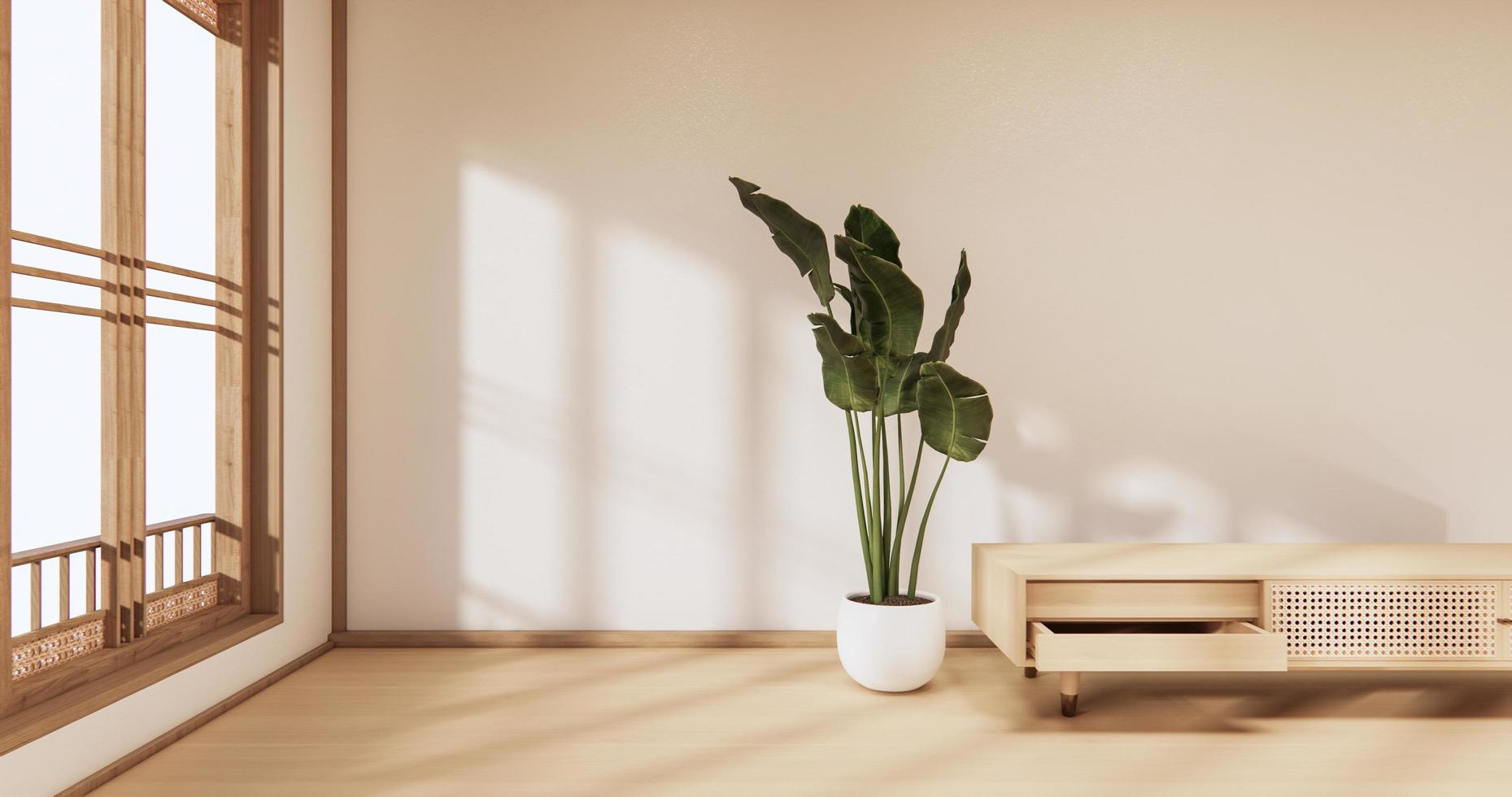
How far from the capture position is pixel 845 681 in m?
2.61

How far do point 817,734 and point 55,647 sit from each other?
1771mm

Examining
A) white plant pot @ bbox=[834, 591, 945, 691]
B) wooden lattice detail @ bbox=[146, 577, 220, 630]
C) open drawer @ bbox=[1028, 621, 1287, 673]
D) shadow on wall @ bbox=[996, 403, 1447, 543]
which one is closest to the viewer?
open drawer @ bbox=[1028, 621, 1287, 673]

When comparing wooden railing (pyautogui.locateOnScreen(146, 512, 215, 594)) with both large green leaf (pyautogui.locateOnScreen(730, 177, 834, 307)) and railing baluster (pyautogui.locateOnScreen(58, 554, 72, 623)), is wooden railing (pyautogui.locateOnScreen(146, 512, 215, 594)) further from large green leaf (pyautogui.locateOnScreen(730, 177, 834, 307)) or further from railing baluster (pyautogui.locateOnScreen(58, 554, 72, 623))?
large green leaf (pyautogui.locateOnScreen(730, 177, 834, 307))

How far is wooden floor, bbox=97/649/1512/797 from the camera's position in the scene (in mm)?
1878

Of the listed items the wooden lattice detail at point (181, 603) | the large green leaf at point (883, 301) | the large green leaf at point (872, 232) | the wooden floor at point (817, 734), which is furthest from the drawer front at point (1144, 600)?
the wooden lattice detail at point (181, 603)

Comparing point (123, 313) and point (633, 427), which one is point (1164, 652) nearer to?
point (633, 427)

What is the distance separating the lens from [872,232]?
2.52 meters

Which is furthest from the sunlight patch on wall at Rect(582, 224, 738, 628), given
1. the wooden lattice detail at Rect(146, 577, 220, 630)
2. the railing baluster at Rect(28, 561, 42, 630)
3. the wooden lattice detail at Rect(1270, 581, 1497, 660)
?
the wooden lattice detail at Rect(1270, 581, 1497, 660)

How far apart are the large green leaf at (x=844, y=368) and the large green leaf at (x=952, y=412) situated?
0.54ft

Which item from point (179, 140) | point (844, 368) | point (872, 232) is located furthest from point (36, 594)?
point (872, 232)

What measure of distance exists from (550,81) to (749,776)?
7.90ft

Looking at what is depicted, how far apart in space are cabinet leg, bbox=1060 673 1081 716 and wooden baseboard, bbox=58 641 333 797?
2.30 m

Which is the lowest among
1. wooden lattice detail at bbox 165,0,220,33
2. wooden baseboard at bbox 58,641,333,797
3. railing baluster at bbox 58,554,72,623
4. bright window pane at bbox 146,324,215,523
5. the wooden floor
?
the wooden floor

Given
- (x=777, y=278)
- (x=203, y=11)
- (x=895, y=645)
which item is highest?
(x=203, y=11)
